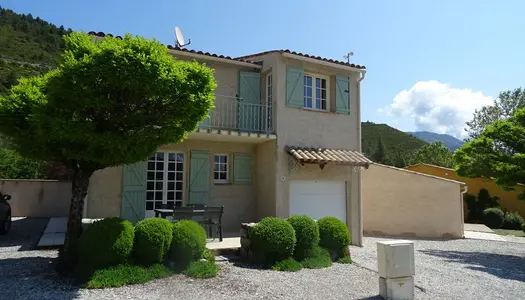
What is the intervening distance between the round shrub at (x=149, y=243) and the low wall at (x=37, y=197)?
1126 centimetres

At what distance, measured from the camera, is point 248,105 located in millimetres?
12086

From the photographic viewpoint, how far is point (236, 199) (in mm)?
12172

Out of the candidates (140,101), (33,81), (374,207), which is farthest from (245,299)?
(374,207)

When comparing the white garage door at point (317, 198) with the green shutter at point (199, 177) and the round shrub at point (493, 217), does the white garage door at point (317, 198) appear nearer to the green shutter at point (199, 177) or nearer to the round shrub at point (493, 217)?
the green shutter at point (199, 177)

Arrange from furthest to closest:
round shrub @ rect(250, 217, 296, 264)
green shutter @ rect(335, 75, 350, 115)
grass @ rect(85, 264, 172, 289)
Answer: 1. green shutter @ rect(335, 75, 350, 115)
2. round shrub @ rect(250, 217, 296, 264)
3. grass @ rect(85, 264, 172, 289)

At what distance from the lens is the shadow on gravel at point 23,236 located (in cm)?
905

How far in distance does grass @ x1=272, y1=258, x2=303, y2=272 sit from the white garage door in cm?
342

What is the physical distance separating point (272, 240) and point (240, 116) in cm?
513

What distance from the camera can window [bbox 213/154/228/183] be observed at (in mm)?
12117

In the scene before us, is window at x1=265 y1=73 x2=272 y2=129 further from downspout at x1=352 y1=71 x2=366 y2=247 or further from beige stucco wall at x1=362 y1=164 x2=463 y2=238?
beige stucco wall at x1=362 y1=164 x2=463 y2=238

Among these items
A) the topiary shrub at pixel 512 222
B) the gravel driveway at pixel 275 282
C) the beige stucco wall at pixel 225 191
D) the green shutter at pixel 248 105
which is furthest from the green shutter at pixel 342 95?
the topiary shrub at pixel 512 222

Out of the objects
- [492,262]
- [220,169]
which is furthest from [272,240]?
[492,262]

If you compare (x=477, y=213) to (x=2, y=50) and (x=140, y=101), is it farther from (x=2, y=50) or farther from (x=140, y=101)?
(x=2, y=50)

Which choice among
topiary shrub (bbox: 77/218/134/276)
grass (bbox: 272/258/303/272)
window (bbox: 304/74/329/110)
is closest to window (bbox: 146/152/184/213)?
topiary shrub (bbox: 77/218/134/276)
